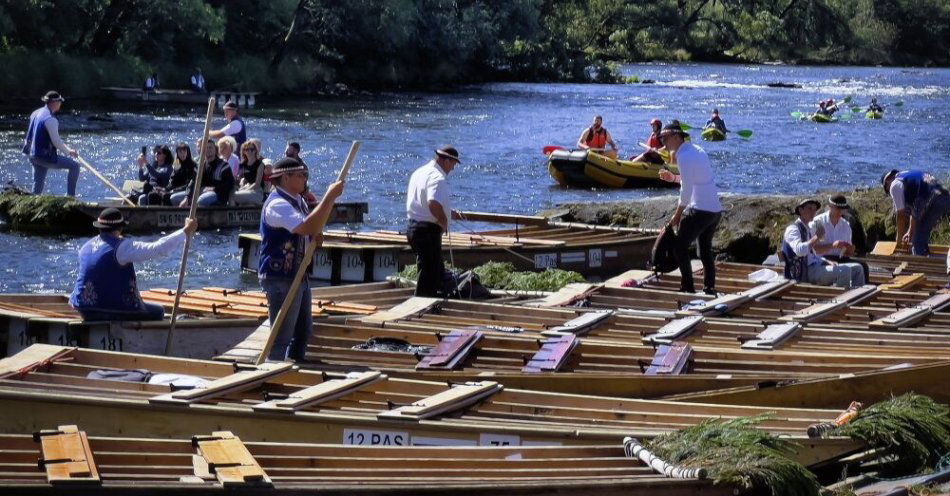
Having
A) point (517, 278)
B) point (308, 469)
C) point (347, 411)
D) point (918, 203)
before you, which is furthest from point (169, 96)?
point (308, 469)

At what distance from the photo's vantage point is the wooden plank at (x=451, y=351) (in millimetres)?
11656

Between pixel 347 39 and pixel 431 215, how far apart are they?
2180 inches

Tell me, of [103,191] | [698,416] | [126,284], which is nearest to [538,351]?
[698,416]

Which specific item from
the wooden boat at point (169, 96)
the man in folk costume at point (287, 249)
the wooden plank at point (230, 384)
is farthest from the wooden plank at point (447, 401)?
the wooden boat at point (169, 96)

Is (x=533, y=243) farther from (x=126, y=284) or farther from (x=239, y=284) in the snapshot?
(x=126, y=284)

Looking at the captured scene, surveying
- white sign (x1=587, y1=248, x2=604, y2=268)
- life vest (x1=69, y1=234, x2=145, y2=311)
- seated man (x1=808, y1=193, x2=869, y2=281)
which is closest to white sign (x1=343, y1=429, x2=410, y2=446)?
life vest (x1=69, y1=234, x2=145, y2=311)

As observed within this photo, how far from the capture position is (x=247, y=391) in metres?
10.4

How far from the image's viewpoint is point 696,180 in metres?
14.8

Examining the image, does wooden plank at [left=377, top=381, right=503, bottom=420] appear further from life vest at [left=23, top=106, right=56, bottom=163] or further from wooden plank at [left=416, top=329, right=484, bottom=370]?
life vest at [left=23, top=106, right=56, bottom=163]

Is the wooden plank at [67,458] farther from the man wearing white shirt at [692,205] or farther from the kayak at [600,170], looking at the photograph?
the kayak at [600,170]

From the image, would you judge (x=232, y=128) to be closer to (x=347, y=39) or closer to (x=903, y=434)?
(x=903, y=434)

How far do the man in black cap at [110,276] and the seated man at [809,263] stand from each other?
22.3ft

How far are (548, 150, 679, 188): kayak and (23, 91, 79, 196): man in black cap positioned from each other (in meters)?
11.7

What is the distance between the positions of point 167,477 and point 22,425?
7.13ft
